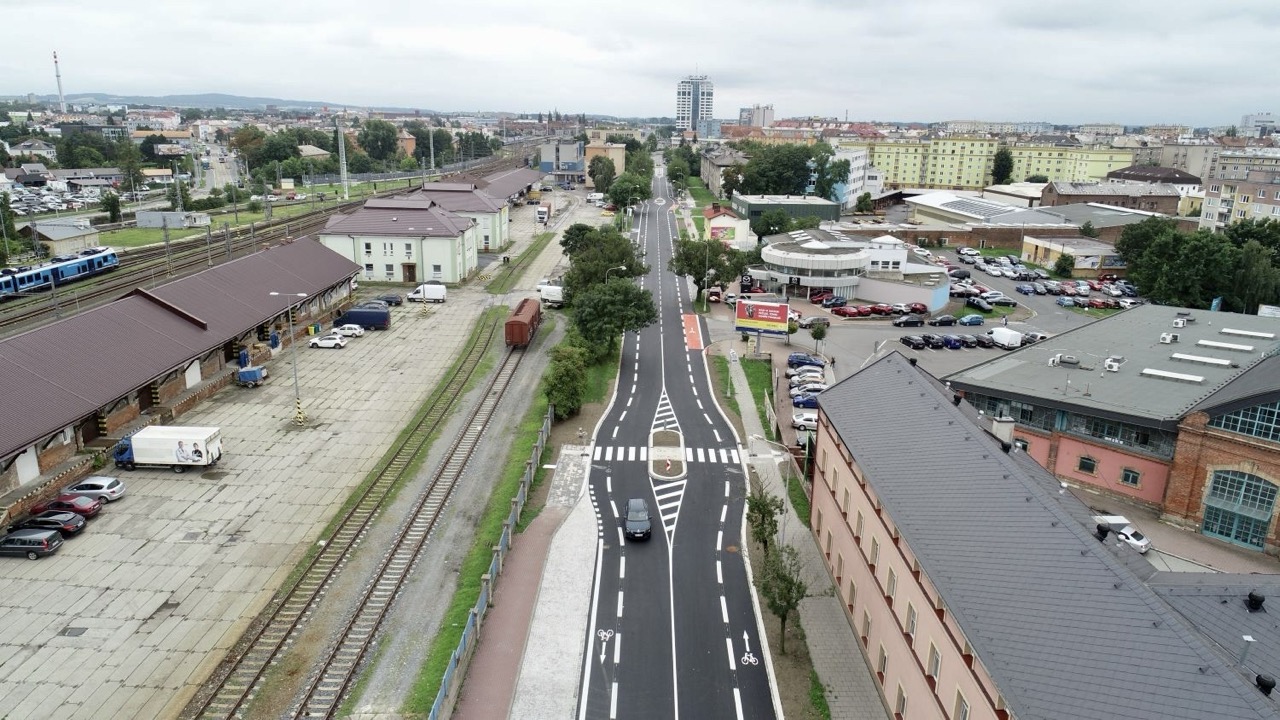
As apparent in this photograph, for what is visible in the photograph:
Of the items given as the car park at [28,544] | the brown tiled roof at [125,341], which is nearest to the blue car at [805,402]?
the brown tiled roof at [125,341]

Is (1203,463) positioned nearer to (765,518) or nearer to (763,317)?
(765,518)

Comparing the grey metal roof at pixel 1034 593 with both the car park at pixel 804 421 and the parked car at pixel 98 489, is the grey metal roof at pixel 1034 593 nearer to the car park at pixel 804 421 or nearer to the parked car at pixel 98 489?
the car park at pixel 804 421

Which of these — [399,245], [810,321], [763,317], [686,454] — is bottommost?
[686,454]

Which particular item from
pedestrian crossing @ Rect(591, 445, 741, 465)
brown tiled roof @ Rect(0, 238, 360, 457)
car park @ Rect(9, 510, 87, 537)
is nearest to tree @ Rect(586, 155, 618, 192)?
brown tiled roof @ Rect(0, 238, 360, 457)

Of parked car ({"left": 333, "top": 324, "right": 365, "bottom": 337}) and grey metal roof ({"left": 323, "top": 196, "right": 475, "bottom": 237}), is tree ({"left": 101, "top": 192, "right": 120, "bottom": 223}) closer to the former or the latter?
grey metal roof ({"left": 323, "top": 196, "right": 475, "bottom": 237})

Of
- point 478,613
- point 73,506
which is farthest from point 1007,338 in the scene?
point 73,506

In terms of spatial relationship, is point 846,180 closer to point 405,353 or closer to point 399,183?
point 399,183
